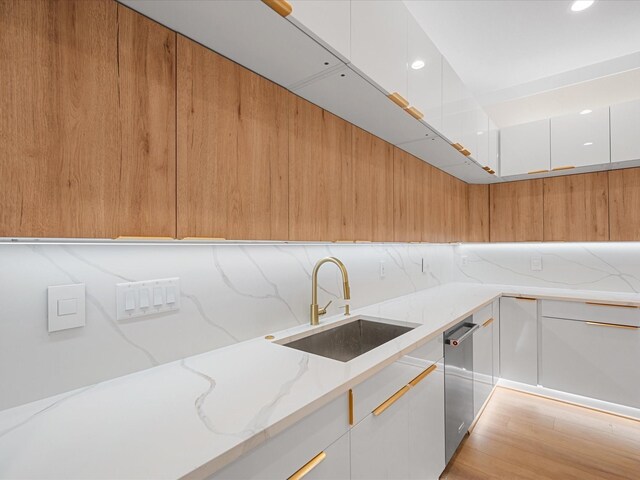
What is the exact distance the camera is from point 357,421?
105 centimetres

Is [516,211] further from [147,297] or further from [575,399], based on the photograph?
[147,297]

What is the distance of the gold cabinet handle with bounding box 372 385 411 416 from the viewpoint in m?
1.14

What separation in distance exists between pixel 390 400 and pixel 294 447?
0.51 metres

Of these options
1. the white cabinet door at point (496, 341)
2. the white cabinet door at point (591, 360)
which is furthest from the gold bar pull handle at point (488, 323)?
the white cabinet door at point (591, 360)

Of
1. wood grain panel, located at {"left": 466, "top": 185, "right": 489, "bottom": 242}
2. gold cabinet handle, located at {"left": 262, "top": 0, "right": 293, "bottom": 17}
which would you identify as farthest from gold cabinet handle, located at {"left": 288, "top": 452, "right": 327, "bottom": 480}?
wood grain panel, located at {"left": 466, "top": 185, "right": 489, "bottom": 242}

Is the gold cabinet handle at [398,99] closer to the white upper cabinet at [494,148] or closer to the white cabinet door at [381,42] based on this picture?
the white cabinet door at [381,42]

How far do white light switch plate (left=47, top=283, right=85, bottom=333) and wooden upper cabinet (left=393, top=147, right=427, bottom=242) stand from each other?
5.50ft

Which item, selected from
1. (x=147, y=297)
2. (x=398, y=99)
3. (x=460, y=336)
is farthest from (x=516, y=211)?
(x=147, y=297)

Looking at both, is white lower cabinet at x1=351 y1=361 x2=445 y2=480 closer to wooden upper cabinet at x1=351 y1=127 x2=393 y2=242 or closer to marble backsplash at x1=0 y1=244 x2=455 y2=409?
marble backsplash at x1=0 y1=244 x2=455 y2=409

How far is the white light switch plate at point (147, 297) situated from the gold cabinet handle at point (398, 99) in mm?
1194

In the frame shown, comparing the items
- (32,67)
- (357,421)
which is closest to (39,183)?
(32,67)

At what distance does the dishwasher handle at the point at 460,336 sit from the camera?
1.73m

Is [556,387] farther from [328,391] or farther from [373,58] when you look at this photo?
[373,58]

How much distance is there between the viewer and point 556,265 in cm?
315
